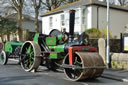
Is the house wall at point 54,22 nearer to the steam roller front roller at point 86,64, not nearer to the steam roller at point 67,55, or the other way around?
the steam roller at point 67,55

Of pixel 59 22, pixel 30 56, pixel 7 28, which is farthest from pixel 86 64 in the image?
pixel 7 28

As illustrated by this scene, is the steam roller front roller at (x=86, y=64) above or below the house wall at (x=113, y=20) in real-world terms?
below

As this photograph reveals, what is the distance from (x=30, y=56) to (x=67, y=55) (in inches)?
105

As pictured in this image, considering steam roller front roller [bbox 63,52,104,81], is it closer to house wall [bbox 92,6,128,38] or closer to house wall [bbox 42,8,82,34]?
house wall [bbox 92,6,128,38]

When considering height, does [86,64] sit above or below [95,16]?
below

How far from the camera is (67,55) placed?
759cm

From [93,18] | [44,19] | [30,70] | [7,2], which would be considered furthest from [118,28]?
[30,70]

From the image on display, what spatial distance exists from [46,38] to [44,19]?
74.7 ft

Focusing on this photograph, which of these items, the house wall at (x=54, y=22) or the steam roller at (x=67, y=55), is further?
the house wall at (x=54, y=22)

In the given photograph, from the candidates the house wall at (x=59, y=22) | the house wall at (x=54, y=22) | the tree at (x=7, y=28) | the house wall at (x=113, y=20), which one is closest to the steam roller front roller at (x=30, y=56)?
the house wall at (x=113, y=20)

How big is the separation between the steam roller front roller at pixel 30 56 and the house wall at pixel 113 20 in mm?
14427

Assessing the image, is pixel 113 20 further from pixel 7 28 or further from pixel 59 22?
pixel 7 28

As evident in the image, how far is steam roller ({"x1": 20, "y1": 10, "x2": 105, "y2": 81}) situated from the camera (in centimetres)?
700

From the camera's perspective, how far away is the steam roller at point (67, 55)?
7.00 metres
